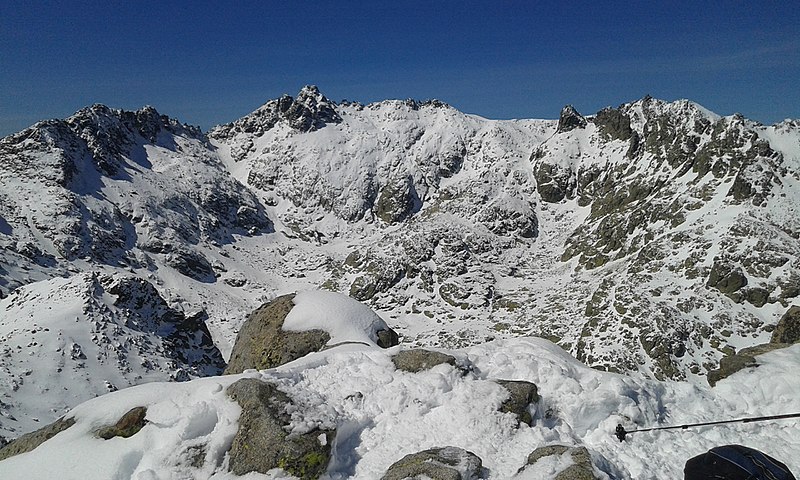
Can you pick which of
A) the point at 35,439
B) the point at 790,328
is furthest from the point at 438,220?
the point at 35,439

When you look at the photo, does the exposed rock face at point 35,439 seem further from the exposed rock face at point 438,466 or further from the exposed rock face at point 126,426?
the exposed rock face at point 438,466

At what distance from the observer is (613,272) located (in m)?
64.5

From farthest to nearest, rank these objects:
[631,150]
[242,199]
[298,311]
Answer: [242,199] < [631,150] < [298,311]

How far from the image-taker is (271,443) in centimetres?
918

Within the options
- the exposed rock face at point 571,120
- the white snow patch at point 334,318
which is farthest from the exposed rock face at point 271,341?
the exposed rock face at point 571,120

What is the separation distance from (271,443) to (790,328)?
20.5 metres

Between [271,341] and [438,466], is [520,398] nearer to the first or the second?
[438,466]

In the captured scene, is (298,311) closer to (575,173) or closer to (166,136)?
(575,173)

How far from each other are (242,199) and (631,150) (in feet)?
319

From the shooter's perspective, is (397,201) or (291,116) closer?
(397,201)

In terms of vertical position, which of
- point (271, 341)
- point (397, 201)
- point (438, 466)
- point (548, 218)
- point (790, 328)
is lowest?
point (790, 328)

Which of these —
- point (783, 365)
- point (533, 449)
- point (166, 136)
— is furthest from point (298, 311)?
point (166, 136)

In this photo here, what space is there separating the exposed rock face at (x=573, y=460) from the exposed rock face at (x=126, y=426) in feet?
28.7

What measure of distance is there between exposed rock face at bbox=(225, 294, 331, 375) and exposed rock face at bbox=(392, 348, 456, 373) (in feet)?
17.9
